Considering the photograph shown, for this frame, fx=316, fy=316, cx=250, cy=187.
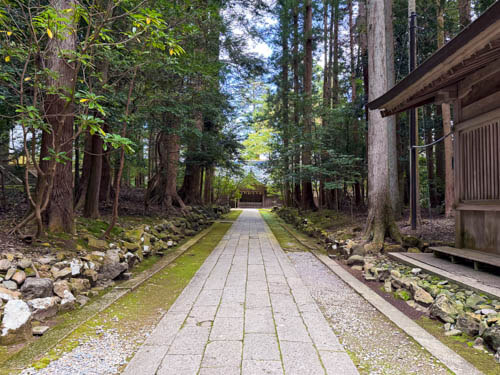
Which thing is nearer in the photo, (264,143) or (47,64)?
(47,64)

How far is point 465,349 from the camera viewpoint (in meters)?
2.53

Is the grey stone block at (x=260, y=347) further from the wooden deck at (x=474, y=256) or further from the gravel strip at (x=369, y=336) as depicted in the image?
the wooden deck at (x=474, y=256)

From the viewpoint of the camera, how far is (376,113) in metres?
6.64

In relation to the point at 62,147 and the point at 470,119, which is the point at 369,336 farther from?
the point at 62,147

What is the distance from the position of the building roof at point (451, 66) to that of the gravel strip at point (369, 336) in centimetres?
278

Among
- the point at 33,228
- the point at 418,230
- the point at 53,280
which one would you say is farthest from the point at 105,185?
the point at 418,230

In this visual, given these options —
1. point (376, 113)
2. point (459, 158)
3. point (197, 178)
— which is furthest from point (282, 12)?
point (459, 158)

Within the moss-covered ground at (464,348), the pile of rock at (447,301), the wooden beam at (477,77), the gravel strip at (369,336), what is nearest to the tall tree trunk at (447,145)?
the wooden beam at (477,77)

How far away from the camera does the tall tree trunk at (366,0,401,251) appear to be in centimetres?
631

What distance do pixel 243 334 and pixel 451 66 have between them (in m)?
3.66

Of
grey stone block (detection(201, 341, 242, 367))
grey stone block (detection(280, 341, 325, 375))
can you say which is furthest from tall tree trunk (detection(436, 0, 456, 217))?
grey stone block (detection(201, 341, 242, 367))

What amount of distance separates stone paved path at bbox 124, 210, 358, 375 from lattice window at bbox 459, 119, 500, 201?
2.94 meters

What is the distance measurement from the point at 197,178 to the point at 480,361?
14.2 meters

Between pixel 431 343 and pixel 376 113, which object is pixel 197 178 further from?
pixel 431 343
